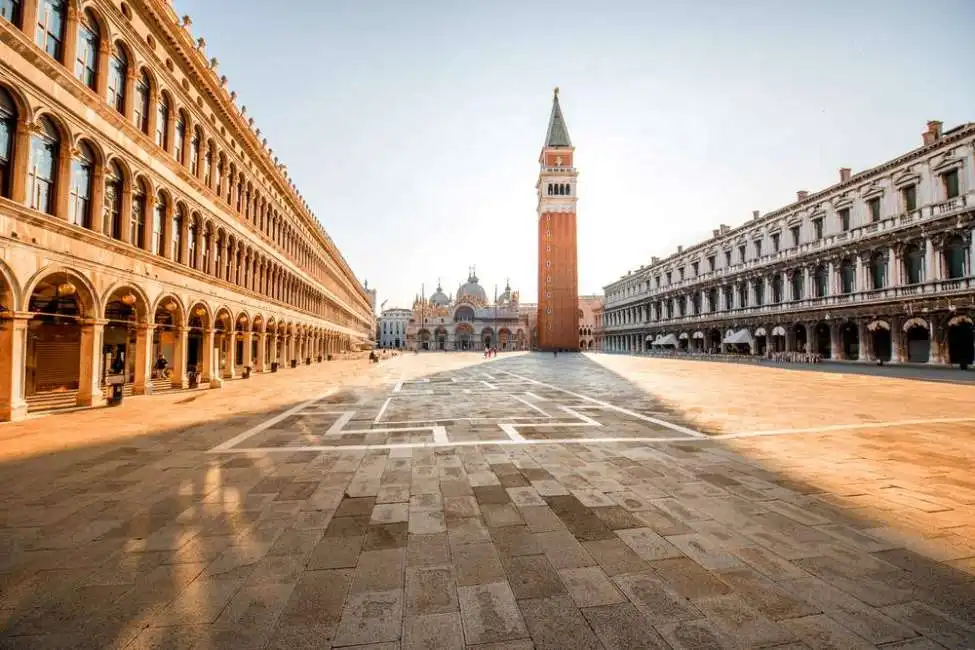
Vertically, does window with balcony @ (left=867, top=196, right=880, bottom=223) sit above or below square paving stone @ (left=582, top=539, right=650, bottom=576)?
above

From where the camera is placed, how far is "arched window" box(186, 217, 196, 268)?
1795 cm

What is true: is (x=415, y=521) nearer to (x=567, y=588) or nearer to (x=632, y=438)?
(x=567, y=588)

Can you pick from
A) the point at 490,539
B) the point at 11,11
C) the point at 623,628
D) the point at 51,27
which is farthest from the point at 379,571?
the point at 51,27

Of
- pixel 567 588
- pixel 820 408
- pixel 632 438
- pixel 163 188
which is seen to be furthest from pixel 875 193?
pixel 163 188

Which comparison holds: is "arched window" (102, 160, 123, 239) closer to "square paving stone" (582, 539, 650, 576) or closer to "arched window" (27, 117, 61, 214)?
"arched window" (27, 117, 61, 214)

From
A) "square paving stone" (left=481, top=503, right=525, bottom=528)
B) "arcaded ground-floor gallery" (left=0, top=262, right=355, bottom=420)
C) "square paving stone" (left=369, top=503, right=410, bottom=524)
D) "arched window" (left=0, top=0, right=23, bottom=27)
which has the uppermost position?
"arched window" (left=0, top=0, right=23, bottom=27)

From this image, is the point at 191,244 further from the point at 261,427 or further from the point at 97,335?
the point at 261,427

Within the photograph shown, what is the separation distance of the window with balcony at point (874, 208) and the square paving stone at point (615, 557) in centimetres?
4229

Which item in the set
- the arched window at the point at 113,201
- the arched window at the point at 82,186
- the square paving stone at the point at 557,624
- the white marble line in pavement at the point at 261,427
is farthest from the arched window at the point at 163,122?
the square paving stone at the point at 557,624

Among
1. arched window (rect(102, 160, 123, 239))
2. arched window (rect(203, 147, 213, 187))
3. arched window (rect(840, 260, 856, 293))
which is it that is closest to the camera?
arched window (rect(102, 160, 123, 239))

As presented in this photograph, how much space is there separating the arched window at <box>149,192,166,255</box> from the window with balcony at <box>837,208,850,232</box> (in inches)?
1848

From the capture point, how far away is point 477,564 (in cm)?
371

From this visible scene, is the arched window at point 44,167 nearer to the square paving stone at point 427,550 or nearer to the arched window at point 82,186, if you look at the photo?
the arched window at point 82,186

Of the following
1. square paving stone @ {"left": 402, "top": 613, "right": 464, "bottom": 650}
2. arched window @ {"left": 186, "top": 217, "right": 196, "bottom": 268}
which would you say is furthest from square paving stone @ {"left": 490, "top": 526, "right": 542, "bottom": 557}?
arched window @ {"left": 186, "top": 217, "right": 196, "bottom": 268}
